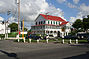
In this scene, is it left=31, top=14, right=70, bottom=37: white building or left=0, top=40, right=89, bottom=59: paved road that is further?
left=31, top=14, right=70, bottom=37: white building

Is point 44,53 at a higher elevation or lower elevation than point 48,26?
lower

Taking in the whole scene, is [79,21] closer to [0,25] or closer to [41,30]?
[41,30]

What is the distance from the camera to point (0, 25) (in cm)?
8525

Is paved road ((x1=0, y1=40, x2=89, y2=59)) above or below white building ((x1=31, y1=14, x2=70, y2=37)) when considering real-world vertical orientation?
below

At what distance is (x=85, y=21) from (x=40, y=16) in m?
24.6

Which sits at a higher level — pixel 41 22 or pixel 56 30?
pixel 41 22

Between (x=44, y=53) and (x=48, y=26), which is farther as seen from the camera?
(x=48, y=26)

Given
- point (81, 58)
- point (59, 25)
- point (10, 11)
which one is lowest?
point (81, 58)

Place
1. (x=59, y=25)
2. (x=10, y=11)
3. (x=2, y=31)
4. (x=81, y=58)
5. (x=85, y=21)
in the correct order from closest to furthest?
1. (x=81, y=58)
2. (x=10, y=11)
3. (x=85, y=21)
4. (x=59, y=25)
5. (x=2, y=31)

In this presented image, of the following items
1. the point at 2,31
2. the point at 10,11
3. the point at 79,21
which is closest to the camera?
the point at 10,11

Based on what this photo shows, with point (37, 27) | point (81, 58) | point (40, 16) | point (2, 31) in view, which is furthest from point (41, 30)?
point (81, 58)

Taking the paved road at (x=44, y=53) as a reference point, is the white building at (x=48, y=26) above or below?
above

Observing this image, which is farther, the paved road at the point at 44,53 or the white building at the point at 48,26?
the white building at the point at 48,26

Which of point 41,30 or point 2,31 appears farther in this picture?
point 2,31
